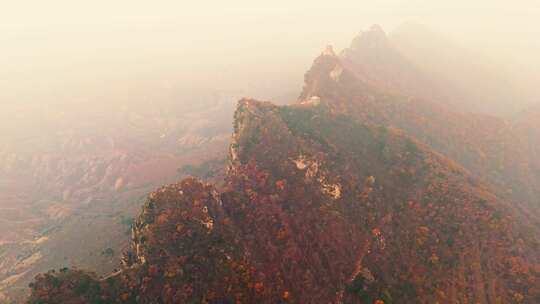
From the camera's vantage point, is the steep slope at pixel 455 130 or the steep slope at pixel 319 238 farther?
the steep slope at pixel 455 130

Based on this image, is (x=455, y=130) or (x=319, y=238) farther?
(x=455, y=130)

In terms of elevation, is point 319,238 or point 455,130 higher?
point 455,130

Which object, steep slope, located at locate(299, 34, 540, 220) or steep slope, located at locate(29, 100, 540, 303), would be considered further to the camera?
steep slope, located at locate(299, 34, 540, 220)

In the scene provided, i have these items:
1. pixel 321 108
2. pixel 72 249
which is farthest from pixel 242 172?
pixel 72 249

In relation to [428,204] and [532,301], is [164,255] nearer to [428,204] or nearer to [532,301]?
[428,204]
